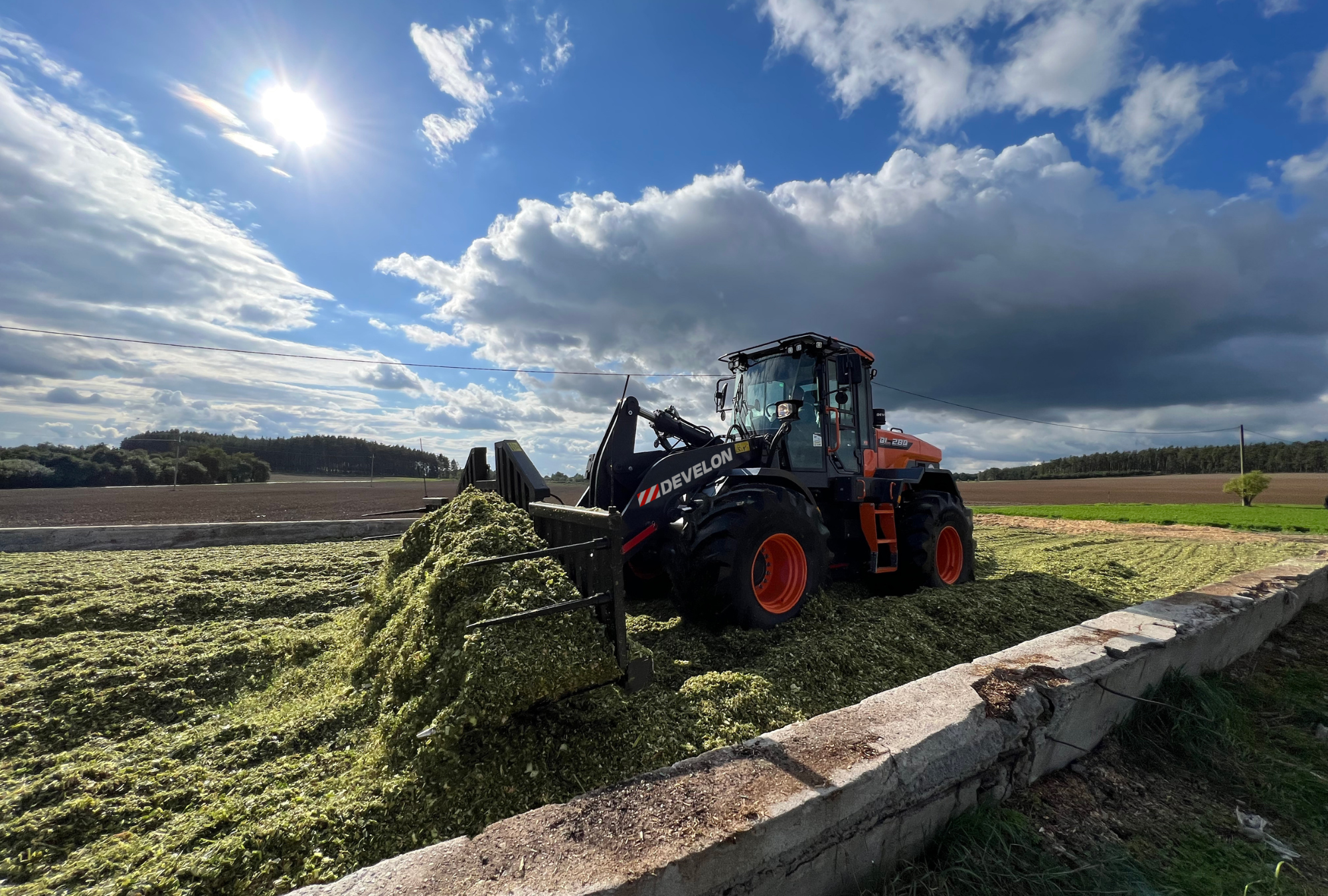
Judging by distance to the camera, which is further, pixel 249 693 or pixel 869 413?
pixel 869 413

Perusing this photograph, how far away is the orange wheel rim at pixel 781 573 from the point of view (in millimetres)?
4441

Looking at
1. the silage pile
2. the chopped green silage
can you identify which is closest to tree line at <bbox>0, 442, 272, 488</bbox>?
the chopped green silage

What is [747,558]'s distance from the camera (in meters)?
4.09

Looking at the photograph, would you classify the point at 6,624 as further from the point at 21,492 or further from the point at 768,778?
the point at 21,492

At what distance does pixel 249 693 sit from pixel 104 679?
768 mm

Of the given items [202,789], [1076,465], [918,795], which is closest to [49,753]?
[202,789]

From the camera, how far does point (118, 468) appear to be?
39.1 metres

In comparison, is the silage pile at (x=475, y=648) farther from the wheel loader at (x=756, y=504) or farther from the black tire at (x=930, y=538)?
the black tire at (x=930, y=538)

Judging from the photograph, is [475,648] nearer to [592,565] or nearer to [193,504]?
[592,565]

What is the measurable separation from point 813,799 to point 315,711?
8.55 ft

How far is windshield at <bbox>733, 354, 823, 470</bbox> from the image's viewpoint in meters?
5.68

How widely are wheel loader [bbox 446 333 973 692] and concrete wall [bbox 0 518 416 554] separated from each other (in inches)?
201

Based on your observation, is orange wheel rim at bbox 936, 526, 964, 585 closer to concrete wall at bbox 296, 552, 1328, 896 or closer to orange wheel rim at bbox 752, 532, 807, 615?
orange wheel rim at bbox 752, 532, 807, 615

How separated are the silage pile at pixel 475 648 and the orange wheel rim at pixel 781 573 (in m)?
1.91
